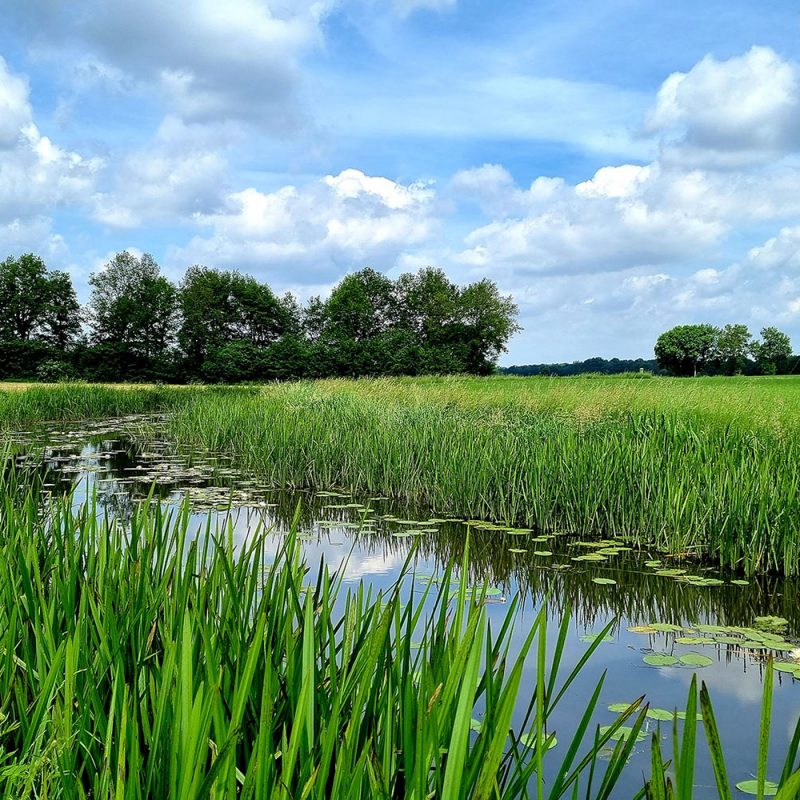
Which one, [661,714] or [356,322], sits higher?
[356,322]

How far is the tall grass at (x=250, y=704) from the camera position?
1446mm

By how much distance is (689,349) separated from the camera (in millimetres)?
76875

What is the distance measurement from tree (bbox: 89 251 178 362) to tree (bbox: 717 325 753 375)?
5335 cm

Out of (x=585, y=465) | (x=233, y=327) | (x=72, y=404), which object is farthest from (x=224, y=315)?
(x=585, y=465)

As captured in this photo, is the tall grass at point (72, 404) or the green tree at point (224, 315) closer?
the tall grass at point (72, 404)

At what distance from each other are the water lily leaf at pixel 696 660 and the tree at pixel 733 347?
2909 inches

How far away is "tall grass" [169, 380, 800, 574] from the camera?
6.13m

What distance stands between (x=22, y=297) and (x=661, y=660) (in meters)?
58.7

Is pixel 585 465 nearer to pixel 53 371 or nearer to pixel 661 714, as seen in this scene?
pixel 661 714

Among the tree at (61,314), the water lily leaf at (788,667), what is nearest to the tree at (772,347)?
the tree at (61,314)

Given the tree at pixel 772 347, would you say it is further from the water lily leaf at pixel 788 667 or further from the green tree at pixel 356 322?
the water lily leaf at pixel 788 667

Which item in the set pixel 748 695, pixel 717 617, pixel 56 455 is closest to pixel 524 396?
pixel 56 455

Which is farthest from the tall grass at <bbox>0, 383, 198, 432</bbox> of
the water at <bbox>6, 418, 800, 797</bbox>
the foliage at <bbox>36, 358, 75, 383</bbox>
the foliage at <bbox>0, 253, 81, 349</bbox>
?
the foliage at <bbox>0, 253, 81, 349</bbox>

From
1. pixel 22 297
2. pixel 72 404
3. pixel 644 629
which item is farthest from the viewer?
pixel 22 297
